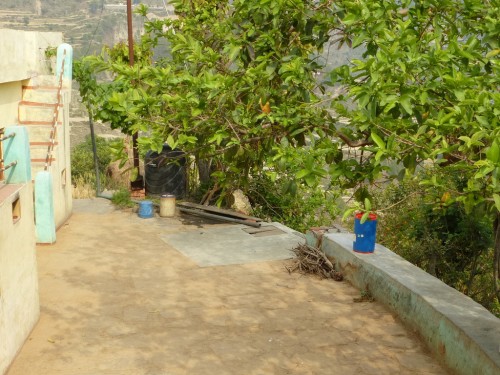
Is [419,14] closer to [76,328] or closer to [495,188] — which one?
[495,188]

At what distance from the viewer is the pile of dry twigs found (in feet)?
32.3

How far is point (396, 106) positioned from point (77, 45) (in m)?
67.1

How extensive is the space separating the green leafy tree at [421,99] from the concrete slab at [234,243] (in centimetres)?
713

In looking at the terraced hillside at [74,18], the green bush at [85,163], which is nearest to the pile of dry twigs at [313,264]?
the green bush at [85,163]

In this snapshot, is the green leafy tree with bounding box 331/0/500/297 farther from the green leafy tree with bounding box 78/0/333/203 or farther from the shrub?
the shrub

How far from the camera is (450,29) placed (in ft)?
15.8

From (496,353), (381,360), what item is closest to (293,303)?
(381,360)

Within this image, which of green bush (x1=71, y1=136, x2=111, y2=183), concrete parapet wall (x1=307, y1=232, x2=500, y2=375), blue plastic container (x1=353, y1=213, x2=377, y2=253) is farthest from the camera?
green bush (x1=71, y1=136, x2=111, y2=183)

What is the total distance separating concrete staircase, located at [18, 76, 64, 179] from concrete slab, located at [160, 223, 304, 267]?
102 inches

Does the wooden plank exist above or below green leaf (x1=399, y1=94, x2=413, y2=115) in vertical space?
below

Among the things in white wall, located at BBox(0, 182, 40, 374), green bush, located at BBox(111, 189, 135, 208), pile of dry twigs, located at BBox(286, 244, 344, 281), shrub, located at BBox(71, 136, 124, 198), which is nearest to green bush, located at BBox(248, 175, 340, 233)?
green bush, located at BBox(111, 189, 135, 208)

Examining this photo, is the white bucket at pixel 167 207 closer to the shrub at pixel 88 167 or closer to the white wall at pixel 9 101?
the white wall at pixel 9 101

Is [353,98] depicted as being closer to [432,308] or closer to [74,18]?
[432,308]

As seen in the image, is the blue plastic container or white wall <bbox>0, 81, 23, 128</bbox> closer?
the blue plastic container
